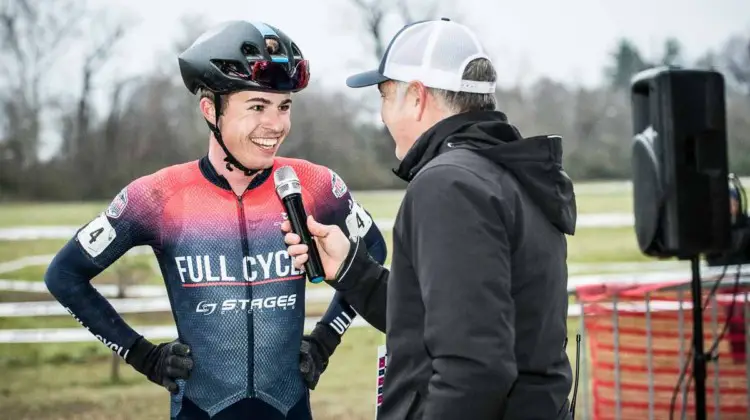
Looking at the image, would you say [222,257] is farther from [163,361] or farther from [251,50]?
[251,50]

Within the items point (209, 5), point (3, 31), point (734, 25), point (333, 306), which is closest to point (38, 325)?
point (3, 31)

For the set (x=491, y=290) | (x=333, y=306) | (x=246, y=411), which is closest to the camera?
(x=491, y=290)

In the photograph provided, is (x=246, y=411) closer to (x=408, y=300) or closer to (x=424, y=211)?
(x=408, y=300)

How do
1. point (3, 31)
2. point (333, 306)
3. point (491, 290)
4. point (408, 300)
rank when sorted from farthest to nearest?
1. point (3, 31)
2. point (333, 306)
3. point (408, 300)
4. point (491, 290)

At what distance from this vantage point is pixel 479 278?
1.48 metres

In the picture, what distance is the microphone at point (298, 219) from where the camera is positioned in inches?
80.0

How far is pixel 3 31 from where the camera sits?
5062 millimetres

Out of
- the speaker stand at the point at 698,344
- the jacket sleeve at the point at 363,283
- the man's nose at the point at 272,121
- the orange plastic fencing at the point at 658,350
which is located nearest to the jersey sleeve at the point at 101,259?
the man's nose at the point at 272,121

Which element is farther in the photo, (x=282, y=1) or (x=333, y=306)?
(x=282, y=1)

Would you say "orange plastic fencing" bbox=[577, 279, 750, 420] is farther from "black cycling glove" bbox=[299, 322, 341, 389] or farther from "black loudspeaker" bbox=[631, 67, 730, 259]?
"black cycling glove" bbox=[299, 322, 341, 389]

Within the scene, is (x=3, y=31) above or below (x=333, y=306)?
above

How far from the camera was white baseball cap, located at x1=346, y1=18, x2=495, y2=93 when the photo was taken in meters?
1.72

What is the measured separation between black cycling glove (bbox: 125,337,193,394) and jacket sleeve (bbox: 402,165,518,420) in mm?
996

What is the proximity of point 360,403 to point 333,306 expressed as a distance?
9.51 feet
